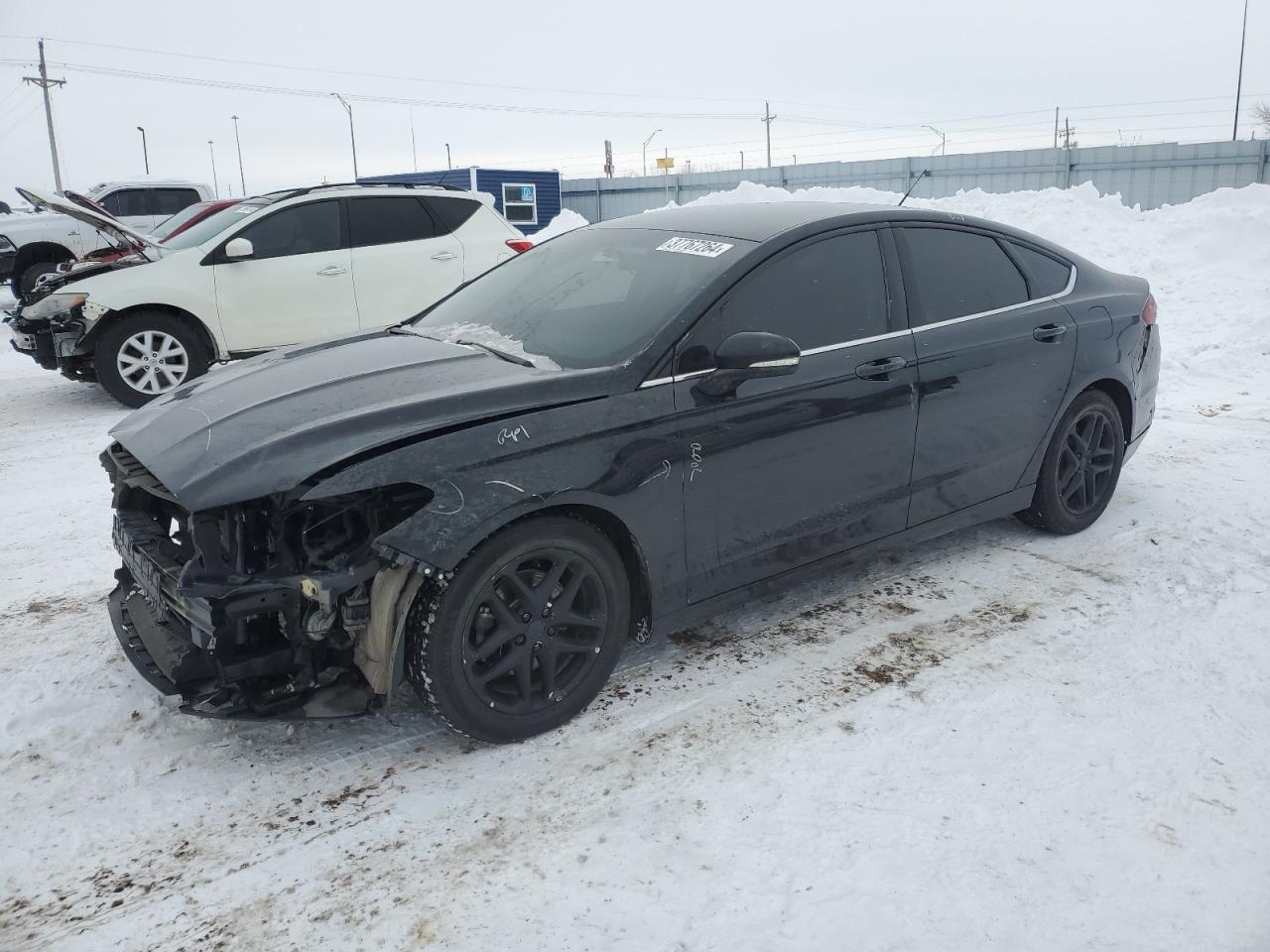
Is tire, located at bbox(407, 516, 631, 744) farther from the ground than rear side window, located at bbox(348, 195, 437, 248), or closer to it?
closer to it

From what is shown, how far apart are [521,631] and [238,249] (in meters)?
6.34

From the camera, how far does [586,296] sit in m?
3.89

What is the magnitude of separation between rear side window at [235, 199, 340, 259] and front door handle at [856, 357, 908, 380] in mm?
6123

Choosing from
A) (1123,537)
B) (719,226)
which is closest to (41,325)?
(719,226)

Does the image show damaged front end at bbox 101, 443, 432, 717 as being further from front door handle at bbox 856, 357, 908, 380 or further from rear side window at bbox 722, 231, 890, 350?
front door handle at bbox 856, 357, 908, 380

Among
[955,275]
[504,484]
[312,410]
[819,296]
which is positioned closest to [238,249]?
[312,410]

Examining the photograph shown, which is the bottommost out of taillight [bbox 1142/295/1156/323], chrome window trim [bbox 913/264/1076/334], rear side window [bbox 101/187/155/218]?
taillight [bbox 1142/295/1156/323]

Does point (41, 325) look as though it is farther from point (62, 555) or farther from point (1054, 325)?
point (1054, 325)

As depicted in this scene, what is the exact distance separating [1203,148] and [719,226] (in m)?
19.6

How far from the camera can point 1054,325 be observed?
15.1ft

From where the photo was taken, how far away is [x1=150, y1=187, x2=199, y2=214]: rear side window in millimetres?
16453

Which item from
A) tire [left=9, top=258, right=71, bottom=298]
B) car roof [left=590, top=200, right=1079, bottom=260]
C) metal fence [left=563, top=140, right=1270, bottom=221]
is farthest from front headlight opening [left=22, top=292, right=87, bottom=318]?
metal fence [left=563, top=140, right=1270, bottom=221]

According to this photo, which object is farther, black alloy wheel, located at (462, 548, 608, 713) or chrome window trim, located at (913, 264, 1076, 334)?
chrome window trim, located at (913, 264, 1076, 334)

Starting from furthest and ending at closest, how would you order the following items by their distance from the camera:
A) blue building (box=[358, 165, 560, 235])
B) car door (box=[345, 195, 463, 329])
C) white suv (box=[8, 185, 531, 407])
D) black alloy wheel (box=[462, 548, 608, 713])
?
1. blue building (box=[358, 165, 560, 235])
2. car door (box=[345, 195, 463, 329])
3. white suv (box=[8, 185, 531, 407])
4. black alloy wheel (box=[462, 548, 608, 713])
